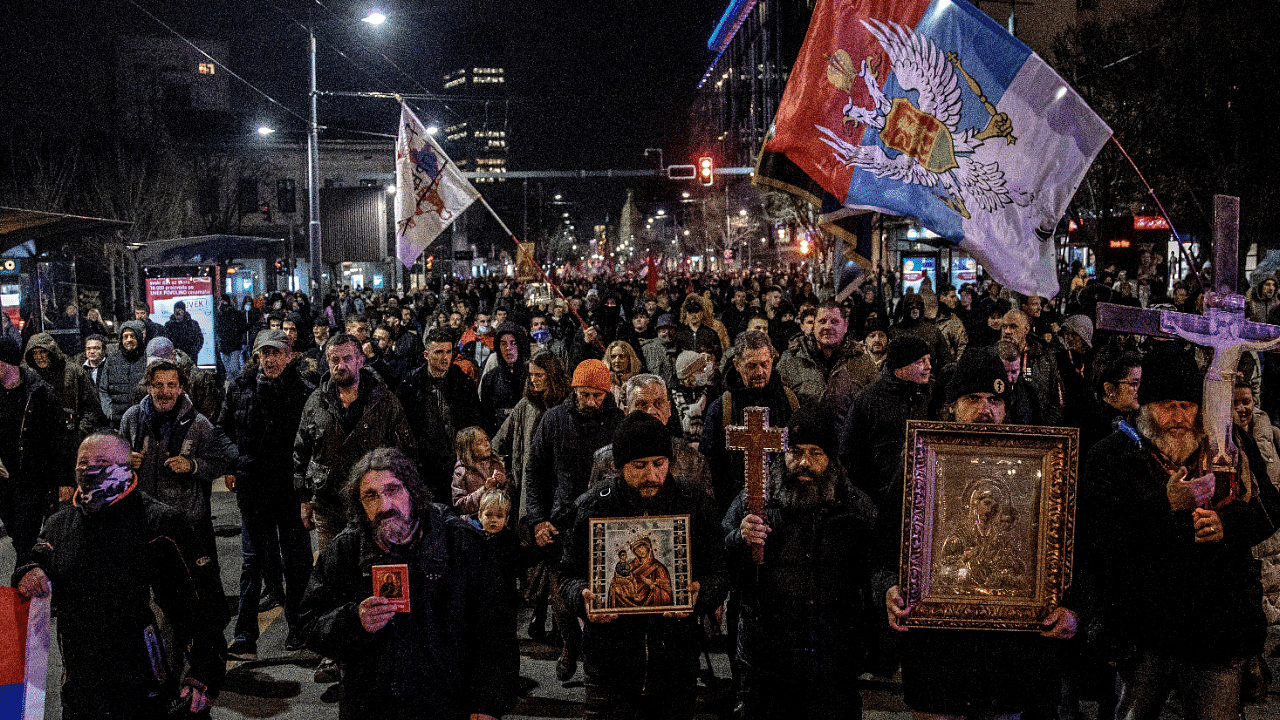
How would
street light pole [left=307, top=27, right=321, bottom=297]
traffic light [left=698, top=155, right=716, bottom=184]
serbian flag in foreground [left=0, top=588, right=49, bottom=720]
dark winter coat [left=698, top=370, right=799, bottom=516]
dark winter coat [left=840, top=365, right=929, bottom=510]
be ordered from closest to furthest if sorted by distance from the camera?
serbian flag in foreground [left=0, top=588, right=49, bottom=720]
dark winter coat [left=840, top=365, right=929, bottom=510]
dark winter coat [left=698, top=370, right=799, bottom=516]
street light pole [left=307, top=27, right=321, bottom=297]
traffic light [left=698, top=155, right=716, bottom=184]

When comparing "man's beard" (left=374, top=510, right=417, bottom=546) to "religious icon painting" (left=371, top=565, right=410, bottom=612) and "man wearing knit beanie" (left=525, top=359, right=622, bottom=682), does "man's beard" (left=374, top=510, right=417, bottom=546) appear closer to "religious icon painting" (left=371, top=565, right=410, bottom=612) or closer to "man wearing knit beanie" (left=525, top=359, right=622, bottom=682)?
"religious icon painting" (left=371, top=565, right=410, bottom=612)

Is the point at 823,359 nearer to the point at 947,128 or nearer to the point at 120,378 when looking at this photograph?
the point at 947,128

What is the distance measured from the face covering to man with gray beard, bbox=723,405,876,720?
257 centimetres

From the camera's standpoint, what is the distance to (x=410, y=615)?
145 inches

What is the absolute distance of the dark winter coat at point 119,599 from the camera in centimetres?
416

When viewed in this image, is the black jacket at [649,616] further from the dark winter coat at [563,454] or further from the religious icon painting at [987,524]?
the dark winter coat at [563,454]

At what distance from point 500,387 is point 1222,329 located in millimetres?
6495

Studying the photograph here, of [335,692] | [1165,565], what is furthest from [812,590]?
[335,692]

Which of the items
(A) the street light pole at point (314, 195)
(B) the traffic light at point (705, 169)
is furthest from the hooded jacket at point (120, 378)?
(B) the traffic light at point (705, 169)

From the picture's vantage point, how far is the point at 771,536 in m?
4.33

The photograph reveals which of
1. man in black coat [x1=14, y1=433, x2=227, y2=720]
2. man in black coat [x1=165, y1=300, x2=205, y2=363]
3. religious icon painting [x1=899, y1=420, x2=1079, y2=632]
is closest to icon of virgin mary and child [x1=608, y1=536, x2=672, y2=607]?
religious icon painting [x1=899, y1=420, x2=1079, y2=632]

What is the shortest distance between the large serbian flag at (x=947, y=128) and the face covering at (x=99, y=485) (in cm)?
394

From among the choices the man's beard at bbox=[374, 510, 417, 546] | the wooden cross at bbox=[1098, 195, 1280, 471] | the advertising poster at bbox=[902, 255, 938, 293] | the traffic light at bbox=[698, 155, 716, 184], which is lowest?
the man's beard at bbox=[374, 510, 417, 546]

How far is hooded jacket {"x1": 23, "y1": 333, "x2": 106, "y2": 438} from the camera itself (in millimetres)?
8656
